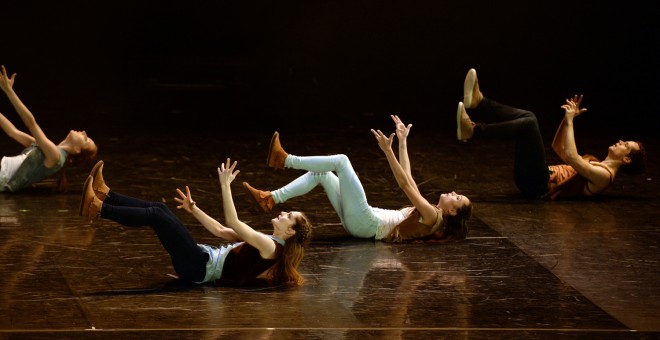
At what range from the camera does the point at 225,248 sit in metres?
5.31

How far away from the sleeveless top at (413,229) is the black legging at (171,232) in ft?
4.26

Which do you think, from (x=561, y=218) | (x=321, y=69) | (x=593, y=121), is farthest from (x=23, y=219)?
(x=321, y=69)

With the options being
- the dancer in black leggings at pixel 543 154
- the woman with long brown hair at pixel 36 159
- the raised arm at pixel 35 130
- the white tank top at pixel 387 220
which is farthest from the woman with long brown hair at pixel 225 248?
the dancer in black leggings at pixel 543 154

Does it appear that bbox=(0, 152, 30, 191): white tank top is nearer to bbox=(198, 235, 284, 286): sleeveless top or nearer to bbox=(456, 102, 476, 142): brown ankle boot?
bbox=(198, 235, 284, 286): sleeveless top

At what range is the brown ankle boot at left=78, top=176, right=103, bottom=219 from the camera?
205 inches

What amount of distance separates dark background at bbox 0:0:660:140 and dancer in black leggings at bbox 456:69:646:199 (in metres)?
4.05

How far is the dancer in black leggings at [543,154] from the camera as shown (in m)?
7.05

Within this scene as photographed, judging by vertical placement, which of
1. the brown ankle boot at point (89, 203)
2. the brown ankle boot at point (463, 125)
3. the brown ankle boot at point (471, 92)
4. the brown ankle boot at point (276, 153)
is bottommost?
the brown ankle boot at point (89, 203)

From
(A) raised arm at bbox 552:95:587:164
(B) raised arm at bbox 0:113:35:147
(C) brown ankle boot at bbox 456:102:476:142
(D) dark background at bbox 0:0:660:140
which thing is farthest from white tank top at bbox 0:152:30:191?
(D) dark background at bbox 0:0:660:140

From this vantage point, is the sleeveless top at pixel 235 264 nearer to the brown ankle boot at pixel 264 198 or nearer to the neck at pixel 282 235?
the neck at pixel 282 235

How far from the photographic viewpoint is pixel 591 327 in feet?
15.8

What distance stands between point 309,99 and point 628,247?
18.2ft

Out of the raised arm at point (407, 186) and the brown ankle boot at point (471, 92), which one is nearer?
the raised arm at point (407, 186)

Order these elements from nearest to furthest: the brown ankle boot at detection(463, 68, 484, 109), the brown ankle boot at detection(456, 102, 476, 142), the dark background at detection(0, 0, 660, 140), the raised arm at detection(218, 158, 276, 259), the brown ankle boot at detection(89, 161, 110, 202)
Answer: the raised arm at detection(218, 158, 276, 259), the brown ankle boot at detection(89, 161, 110, 202), the brown ankle boot at detection(456, 102, 476, 142), the brown ankle boot at detection(463, 68, 484, 109), the dark background at detection(0, 0, 660, 140)
